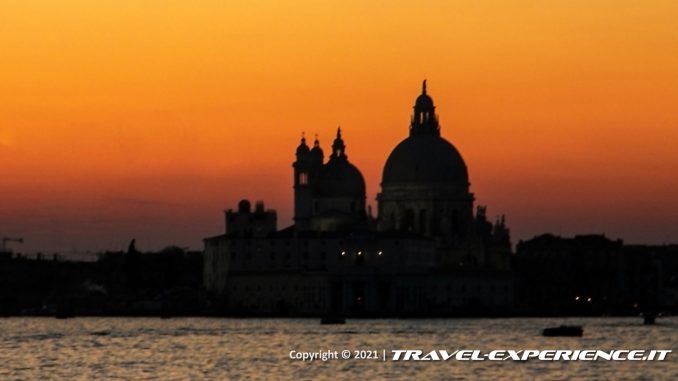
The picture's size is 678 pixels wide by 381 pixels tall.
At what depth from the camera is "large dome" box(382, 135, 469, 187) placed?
175 metres

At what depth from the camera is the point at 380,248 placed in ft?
564

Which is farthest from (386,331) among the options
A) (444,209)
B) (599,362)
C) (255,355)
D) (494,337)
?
(444,209)

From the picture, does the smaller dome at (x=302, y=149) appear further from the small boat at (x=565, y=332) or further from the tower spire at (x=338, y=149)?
the small boat at (x=565, y=332)

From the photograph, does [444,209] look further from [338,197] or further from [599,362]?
[599,362]

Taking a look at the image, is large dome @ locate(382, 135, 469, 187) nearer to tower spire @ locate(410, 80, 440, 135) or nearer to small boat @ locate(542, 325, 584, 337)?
tower spire @ locate(410, 80, 440, 135)

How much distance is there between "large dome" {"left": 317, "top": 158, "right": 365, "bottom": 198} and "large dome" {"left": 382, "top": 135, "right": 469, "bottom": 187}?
634cm

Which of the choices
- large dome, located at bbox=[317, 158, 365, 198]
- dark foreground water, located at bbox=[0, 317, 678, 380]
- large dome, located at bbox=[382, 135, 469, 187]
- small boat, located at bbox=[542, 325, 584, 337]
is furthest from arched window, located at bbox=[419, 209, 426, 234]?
small boat, located at bbox=[542, 325, 584, 337]

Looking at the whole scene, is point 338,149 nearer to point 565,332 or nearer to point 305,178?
point 305,178

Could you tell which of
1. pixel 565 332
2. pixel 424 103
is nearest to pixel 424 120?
pixel 424 103

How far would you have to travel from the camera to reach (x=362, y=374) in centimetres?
7700

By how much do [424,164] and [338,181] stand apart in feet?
30.3

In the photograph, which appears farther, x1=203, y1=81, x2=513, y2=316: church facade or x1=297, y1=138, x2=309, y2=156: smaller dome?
x1=297, y1=138, x2=309, y2=156: smaller dome

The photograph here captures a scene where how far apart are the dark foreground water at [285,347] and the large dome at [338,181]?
92.1ft

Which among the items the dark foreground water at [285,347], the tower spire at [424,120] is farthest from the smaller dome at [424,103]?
the dark foreground water at [285,347]
